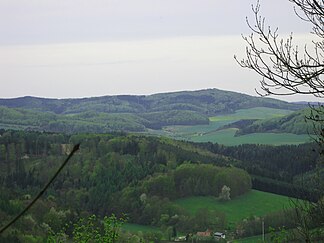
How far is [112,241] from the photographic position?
624 inches

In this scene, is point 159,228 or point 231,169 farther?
point 231,169

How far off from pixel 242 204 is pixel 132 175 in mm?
25410

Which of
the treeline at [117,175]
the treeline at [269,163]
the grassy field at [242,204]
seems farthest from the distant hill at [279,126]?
the grassy field at [242,204]

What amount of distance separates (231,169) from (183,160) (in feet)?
42.7

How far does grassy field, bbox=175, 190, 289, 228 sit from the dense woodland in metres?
1.77

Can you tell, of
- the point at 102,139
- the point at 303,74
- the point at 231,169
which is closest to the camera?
the point at 303,74

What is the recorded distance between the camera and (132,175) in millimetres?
99062

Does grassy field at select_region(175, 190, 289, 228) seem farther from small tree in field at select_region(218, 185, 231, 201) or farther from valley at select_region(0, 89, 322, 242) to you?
small tree in field at select_region(218, 185, 231, 201)

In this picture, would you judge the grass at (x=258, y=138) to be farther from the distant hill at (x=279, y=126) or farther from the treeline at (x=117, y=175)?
the treeline at (x=117, y=175)

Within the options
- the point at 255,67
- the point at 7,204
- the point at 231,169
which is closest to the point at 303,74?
the point at 255,67

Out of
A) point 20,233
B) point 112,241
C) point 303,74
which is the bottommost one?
point 20,233

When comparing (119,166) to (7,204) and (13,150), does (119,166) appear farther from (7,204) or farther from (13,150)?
(7,204)

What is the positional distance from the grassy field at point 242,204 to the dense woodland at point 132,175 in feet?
5.80

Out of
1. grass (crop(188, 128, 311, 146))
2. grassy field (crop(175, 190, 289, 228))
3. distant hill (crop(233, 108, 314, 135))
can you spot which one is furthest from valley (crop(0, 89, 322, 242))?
distant hill (crop(233, 108, 314, 135))
